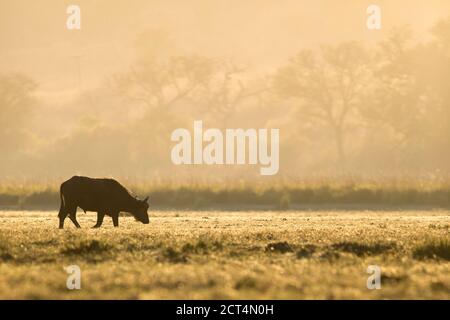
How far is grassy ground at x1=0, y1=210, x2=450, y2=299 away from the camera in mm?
17312

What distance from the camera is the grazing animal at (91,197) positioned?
2964 cm

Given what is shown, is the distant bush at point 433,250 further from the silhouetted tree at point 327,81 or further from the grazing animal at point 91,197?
the silhouetted tree at point 327,81

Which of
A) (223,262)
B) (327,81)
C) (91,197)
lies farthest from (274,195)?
(327,81)

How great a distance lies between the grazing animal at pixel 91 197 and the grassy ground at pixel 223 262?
2.31ft

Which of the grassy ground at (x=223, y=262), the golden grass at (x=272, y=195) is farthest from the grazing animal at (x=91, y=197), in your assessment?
the golden grass at (x=272, y=195)

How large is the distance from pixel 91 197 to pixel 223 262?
31.7ft

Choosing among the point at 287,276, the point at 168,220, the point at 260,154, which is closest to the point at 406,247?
the point at 287,276

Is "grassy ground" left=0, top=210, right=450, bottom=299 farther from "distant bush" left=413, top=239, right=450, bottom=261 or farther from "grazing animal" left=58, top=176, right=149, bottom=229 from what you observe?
"grazing animal" left=58, top=176, right=149, bottom=229

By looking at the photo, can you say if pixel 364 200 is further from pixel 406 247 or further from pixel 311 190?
pixel 406 247

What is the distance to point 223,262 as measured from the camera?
817 inches

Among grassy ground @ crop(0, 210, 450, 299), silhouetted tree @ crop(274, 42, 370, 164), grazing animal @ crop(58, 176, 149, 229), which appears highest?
silhouetted tree @ crop(274, 42, 370, 164)

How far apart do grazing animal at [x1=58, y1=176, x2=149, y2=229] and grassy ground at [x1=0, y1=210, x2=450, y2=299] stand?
0.70m

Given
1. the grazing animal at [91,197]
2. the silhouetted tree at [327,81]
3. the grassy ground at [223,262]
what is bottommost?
the grassy ground at [223,262]

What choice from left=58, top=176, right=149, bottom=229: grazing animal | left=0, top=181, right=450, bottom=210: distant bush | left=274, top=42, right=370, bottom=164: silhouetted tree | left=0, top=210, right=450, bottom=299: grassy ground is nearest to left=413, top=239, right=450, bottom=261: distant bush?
left=0, top=210, right=450, bottom=299: grassy ground
